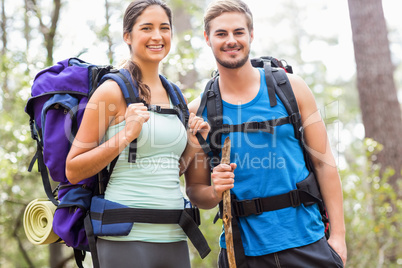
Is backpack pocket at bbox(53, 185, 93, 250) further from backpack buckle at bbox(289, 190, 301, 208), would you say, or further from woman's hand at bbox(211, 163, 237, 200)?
backpack buckle at bbox(289, 190, 301, 208)

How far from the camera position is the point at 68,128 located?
2.54 metres

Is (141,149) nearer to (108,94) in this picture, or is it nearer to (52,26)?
(108,94)

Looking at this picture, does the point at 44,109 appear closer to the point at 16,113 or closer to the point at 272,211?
the point at 272,211

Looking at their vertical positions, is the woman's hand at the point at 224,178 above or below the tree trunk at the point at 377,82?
below

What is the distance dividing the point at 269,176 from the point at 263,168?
7 centimetres

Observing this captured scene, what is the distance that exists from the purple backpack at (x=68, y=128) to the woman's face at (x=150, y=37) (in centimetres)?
21

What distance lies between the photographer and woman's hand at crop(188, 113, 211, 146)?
109 inches

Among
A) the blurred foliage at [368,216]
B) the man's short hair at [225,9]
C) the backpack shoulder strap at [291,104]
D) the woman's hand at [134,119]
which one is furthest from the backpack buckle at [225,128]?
the blurred foliage at [368,216]

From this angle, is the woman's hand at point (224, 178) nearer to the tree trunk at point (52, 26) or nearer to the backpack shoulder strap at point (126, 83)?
the backpack shoulder strap at point (126, 83)

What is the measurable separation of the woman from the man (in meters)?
0.36

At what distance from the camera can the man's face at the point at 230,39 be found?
3059mm

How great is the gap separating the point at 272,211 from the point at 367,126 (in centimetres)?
505

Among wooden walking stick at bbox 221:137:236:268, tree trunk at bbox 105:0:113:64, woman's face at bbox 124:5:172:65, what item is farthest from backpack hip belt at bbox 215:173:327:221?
tree trunk at bbox 105:0:113:64

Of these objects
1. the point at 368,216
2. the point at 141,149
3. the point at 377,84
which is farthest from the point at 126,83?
the point at 377,84
